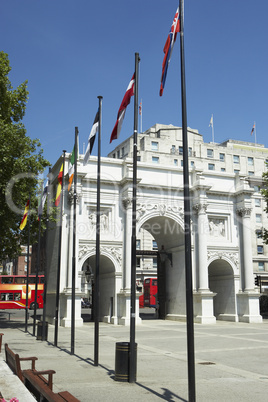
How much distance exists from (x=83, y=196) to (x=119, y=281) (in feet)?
25.5

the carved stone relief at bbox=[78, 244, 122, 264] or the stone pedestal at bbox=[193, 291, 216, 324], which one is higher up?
the carved stone relief at bbox=[78, 244, 122, 264]

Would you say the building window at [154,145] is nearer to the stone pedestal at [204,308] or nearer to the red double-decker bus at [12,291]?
the red double-decker bus at [12,291]

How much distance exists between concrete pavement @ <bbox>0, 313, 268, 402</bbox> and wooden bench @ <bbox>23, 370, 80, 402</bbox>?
0.46m

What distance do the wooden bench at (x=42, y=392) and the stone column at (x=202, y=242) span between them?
28.2 m

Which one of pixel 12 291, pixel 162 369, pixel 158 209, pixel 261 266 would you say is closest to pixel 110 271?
pixel 158 209

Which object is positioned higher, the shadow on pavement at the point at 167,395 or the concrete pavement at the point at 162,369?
the shadow on pavement at the point at 167,395

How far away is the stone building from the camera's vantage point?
34812mm

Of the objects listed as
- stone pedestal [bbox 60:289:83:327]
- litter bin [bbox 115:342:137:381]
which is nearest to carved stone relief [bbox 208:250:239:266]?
stone pedestal [bbox 60:289:83:327]

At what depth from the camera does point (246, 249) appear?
38.8 m

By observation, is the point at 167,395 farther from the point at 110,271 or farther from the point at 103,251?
the point at 110,271

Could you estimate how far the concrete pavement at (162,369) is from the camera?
984cm

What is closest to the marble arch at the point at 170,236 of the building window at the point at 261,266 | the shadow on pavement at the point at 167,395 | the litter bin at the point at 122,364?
the litter bin at the point at 122,364

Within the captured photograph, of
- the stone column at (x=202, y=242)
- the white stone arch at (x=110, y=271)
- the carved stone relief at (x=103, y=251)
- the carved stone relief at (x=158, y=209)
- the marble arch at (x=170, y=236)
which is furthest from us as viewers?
the carved stone relief at (x=158, y=209)

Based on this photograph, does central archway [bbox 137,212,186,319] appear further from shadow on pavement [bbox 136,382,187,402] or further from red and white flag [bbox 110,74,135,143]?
shadow on pavement [bbox 136,382,187,402]
